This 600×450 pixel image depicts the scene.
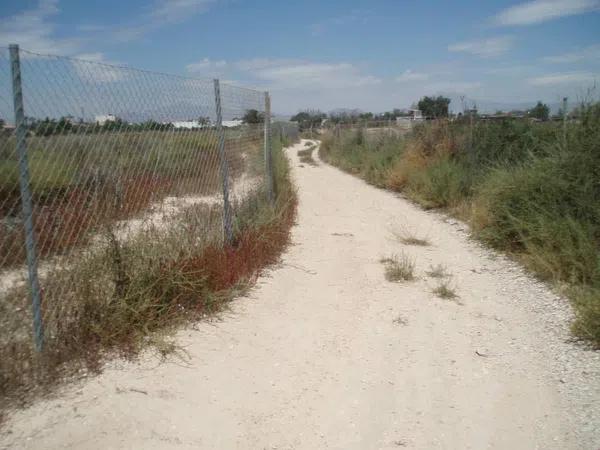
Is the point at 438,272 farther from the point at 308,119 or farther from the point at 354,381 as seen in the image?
the point at 308,119

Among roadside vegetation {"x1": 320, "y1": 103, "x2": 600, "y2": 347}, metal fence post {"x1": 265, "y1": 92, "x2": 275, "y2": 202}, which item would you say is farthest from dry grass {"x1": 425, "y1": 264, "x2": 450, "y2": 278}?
metal fence post {"x1": 265, "y1": 92, "x2": 275, "y2": 202}

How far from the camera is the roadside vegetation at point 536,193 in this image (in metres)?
5.35

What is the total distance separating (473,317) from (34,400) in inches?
153

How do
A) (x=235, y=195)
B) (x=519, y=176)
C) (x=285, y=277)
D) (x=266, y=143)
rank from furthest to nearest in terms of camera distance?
(x=266, y=143), (x=519, y=176), (x=235, y=195), (x=285, y=277)

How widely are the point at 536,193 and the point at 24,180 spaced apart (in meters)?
6.46

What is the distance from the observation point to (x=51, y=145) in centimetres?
336

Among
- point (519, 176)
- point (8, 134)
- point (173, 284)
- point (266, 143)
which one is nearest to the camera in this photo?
point (8, 134)

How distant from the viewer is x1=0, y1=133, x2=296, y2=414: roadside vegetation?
10.9 feet

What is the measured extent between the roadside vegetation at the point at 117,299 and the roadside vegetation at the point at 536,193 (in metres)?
3.54

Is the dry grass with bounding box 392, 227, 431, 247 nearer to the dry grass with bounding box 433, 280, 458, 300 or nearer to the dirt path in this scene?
the dirt path

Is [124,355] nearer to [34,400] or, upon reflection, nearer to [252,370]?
[34,400]

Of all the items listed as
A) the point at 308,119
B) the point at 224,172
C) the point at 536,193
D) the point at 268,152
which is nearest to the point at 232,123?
the point at 224,172

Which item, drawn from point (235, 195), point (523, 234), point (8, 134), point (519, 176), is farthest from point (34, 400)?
point (519, 176)

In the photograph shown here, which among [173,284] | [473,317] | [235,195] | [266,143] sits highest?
[266,143]
